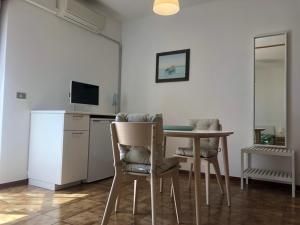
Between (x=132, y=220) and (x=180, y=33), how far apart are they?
2982 millimetres

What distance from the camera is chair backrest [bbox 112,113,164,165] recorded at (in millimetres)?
1629

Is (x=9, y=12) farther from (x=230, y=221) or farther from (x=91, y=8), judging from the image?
(x=230, y=221)

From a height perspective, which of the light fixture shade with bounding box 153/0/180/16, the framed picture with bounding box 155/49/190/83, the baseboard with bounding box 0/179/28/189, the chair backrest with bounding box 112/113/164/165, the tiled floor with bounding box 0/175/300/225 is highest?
the light fixture shade with bounding box 153/0/180/16

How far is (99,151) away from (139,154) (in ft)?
5.13

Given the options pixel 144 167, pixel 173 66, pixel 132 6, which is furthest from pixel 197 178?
pixel 132 6

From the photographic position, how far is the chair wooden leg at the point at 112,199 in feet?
5.67

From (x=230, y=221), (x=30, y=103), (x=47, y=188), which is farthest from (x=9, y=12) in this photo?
(x=230, y=221)

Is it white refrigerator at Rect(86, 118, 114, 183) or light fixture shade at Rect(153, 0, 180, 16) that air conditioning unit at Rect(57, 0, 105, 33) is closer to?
white refrigerator at Rect(86, 118, 114, 183)

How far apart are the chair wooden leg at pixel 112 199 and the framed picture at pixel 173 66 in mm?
2432

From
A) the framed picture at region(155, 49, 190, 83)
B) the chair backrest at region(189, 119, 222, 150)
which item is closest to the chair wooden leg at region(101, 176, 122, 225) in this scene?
the chair backrest at region(189, 119, 222, 150)

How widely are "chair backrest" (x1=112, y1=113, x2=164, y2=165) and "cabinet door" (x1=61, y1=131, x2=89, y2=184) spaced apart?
46.7 inches

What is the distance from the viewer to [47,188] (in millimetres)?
2797

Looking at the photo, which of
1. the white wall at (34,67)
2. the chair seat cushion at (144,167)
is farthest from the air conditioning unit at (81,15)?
the chair seat cushion at (144,167)

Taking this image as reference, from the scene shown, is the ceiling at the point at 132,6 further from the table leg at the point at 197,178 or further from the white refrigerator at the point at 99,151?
the table leg at the point at 197,178
